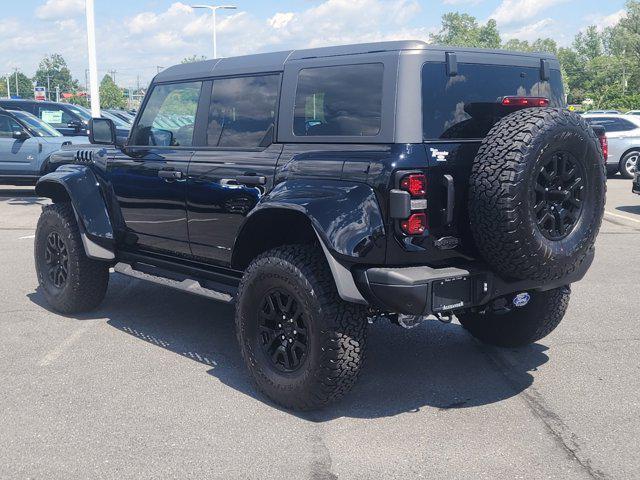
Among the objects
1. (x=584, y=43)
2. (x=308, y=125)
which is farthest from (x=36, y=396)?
(x=584, y=43)

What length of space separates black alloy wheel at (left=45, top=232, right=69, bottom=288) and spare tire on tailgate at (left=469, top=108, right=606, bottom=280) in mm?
3630

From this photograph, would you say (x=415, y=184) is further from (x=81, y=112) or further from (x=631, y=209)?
(x=81, y=112)

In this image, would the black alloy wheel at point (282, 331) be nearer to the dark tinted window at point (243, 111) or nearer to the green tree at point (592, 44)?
the dark tinted window at point (243, 111)

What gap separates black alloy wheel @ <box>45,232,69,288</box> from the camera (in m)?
6.04

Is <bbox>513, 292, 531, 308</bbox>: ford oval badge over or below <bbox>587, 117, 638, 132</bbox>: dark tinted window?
below

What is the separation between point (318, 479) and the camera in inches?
132

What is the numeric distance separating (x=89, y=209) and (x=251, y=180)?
1.89 m

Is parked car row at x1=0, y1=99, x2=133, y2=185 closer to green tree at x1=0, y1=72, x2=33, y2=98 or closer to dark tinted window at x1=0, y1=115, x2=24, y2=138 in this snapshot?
dark tinted window at x1=0, y1=115, x2=24, y2=138

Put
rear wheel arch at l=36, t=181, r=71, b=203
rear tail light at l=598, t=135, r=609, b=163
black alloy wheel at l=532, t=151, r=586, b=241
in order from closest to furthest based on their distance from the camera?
black alloy wheel at l=532, t=151, r=586, b=241, rear tail light at l=598, t=135, r=609, b=163, rear wheel arch at l=36, t=181, r=71, b=203

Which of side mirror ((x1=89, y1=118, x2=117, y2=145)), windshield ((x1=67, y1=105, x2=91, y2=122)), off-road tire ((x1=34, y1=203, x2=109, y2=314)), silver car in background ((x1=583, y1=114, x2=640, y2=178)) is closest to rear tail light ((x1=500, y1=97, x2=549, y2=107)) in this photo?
side mirror ((x1=89, y1=118, x2=117, y2=145))

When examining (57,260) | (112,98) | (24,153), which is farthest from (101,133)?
(112,98)

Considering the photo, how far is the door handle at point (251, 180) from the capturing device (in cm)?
436

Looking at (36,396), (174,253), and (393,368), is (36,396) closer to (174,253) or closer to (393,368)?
(174,253)

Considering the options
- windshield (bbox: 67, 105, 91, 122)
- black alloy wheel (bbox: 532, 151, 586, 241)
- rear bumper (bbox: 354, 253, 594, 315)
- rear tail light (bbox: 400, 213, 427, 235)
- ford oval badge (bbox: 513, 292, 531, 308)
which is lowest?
ford oval badge (bbox: 513, 292, 531, 308)
